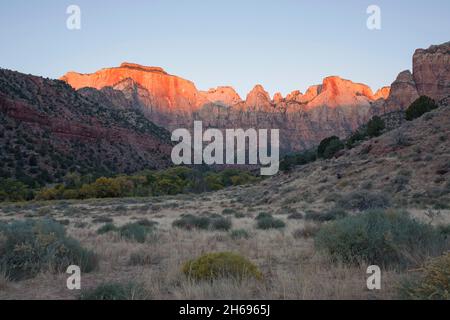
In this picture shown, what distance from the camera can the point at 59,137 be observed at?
7169 centimetres

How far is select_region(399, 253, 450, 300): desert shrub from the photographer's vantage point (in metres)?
4.74

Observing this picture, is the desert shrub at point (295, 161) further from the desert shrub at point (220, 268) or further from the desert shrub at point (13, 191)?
the desert shrub at point (220, 268)

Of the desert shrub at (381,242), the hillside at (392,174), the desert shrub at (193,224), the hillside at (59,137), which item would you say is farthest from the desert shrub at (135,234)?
the hillside at (59,137)

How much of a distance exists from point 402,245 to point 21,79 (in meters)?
79.1

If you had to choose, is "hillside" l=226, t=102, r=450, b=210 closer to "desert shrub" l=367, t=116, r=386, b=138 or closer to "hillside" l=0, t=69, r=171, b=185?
"desert shrub" l=367, t=116, r=386, b=138

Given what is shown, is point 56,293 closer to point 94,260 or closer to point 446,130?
point 94,260

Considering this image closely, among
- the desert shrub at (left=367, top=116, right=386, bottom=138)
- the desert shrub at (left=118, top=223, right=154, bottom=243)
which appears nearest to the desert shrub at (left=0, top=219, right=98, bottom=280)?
the desert shrub at (left=118, top=223, right=154, bottom=243)

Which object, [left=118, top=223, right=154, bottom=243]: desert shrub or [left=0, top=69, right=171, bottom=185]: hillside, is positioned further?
[left=0, top=69, right=171, bottom=185]: hillside

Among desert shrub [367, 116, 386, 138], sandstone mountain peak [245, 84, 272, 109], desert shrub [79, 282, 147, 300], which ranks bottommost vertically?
desert shrub [79, 282, 147, 300]

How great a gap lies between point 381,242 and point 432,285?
10.3 ft

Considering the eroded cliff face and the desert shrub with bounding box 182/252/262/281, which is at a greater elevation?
the eroded cliff face

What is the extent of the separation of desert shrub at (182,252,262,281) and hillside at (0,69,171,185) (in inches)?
2217

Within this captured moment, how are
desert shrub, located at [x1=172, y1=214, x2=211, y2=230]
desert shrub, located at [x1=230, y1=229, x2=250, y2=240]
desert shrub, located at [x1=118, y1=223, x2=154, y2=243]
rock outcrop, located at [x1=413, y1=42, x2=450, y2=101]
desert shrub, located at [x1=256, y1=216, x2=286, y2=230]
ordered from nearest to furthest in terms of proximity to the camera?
desert shrub, located at [x1=118, y1=223, x2=154, y2=243], desert shrub, located at [x1=230, y1=229, x2=250, y2=240], desert shrub, located at [x1=256, y1=216, x2=286, y2=230], desert shrub, located at [x1=172, y1=214, x2=211, y2=230], rock outcrop, located at [x1=413, y1=42, x2=450, y2=101]

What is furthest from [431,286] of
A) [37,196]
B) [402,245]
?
[37,196]
